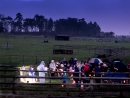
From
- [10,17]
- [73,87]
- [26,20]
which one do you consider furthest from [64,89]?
[26,20]

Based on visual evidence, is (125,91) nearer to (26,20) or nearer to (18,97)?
(18,97)

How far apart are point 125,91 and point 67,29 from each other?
168491 millimetres

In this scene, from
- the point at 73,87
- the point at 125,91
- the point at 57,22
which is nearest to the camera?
the point at 125,91

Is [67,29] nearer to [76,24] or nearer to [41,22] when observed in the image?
[76,24]

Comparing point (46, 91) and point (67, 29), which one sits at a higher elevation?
point (67, 29)

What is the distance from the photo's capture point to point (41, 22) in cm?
16825

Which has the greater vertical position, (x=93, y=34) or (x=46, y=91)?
(x=93, y=34)

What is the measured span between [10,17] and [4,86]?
476 ft

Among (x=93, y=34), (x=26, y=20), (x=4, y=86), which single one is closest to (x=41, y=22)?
(x=26, y=20)

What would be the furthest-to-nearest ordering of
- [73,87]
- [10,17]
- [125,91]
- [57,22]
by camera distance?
[57,22] → [10,17] → [73,87] → [125,91]

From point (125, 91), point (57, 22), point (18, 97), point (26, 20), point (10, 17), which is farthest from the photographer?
point (57, 22)

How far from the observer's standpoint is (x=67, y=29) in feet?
582

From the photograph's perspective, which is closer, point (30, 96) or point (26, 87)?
point (30, 96)

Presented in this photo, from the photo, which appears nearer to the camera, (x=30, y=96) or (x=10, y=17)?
(x=30, y=96)
